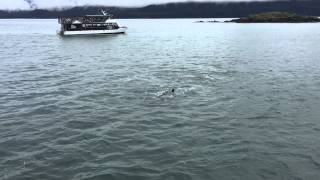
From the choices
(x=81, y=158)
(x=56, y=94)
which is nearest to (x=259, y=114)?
(x=81, y=158)

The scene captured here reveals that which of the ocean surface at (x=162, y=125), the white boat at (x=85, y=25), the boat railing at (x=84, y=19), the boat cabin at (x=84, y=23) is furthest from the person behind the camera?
the boat railing at (x=84, y=19)

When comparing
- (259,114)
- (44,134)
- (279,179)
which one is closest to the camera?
(279,179)

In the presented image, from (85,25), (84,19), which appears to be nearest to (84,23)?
(85,25)

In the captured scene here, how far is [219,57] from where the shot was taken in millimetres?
62250

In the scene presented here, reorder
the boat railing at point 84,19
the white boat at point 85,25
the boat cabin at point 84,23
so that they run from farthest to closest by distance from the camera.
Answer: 1. the boat railing at point 84,19
2. the boat cabin at point 84,23
3. the white boat at point 85,25

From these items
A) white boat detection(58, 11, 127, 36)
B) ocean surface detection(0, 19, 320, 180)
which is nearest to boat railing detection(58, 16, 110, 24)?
white boat detection(58, 11, 127, 36)

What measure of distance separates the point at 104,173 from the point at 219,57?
46132 millimetres

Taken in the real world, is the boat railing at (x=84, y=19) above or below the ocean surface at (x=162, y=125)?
above

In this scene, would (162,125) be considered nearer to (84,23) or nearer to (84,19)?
(84,23)

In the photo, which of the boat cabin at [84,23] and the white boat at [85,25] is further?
the boat cabin at [84,23]

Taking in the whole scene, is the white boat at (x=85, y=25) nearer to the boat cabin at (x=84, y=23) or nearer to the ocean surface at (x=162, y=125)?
the boat cabin at (x=84, y=23)

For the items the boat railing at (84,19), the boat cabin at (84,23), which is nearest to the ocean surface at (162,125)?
the boat cabin at (84,23)

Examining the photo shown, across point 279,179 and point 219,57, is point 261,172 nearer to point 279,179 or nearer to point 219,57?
point 279,179

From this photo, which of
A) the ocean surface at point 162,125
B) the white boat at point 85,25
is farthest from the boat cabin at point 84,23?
the ocean surface at point 162,125
